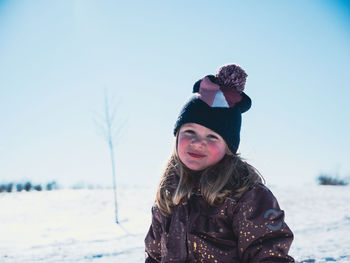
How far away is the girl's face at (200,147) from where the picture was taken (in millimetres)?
1848

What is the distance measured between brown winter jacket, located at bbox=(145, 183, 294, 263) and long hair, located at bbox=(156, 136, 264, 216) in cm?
5

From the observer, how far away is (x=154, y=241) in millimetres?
1995

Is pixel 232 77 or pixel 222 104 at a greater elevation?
pixel 232 77

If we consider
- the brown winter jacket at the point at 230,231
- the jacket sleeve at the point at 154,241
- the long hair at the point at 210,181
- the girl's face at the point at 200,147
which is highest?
the girl's face at the point at 200,147

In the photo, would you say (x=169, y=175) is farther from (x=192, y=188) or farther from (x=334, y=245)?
(x=334, y=245)

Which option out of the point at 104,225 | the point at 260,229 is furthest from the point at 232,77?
the point at 104,225

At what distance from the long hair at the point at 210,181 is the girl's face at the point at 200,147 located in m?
0.06

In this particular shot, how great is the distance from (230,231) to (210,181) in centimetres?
31

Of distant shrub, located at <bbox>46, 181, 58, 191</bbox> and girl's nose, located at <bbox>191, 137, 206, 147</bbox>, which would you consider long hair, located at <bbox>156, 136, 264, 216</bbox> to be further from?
distant shrub, located at <bbox>46, 181, 58, 191</bbox>

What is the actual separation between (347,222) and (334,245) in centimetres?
233

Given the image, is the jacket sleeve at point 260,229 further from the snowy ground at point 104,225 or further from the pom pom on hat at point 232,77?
the snowy ground at point 104,225

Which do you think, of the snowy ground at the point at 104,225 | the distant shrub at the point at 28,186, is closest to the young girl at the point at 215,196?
the snowy ground at the point at 104,225

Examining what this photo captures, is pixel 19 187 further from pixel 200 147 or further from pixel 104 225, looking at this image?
pixel 200 147

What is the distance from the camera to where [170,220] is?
1858 mm
